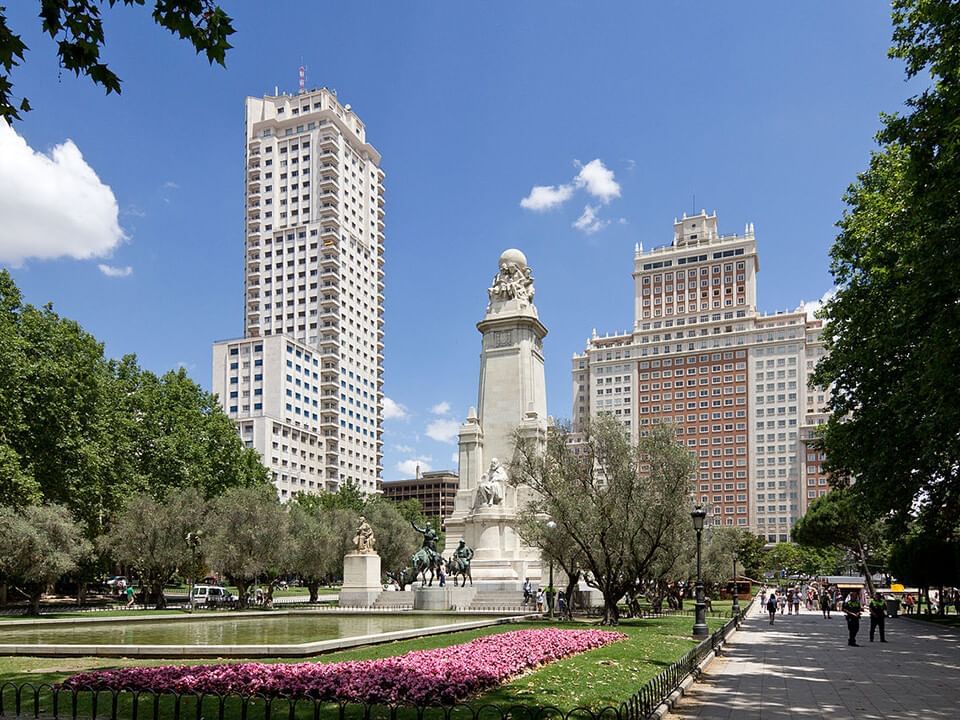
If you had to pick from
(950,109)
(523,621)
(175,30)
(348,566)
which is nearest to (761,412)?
(348,566)

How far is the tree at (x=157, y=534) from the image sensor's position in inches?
1645

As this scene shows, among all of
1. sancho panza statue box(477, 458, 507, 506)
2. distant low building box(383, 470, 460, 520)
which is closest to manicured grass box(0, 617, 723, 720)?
sancho panza statue box(477, 458, 507, 506)

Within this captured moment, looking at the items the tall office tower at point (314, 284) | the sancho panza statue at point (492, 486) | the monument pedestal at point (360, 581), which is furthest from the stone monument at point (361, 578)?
the tall office tower at point (314, 284)

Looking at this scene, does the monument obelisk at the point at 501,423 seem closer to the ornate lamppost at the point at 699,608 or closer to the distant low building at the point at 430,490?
the ornate lamppost at the point at 699,608

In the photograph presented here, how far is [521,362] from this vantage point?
55.9 metres

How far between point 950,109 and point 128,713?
17.6 metres

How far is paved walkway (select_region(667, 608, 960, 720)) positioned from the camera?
567 inches

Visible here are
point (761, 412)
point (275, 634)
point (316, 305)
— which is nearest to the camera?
point (275, 634)

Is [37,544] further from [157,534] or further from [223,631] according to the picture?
[223,631]

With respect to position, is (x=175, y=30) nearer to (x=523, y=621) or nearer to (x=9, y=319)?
(x=523, y=621)

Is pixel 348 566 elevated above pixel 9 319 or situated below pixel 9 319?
→ below

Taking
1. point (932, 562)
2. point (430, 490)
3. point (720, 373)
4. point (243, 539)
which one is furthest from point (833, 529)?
point (430, 490)

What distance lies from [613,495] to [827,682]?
42.3 ft

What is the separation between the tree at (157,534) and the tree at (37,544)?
361 cm
